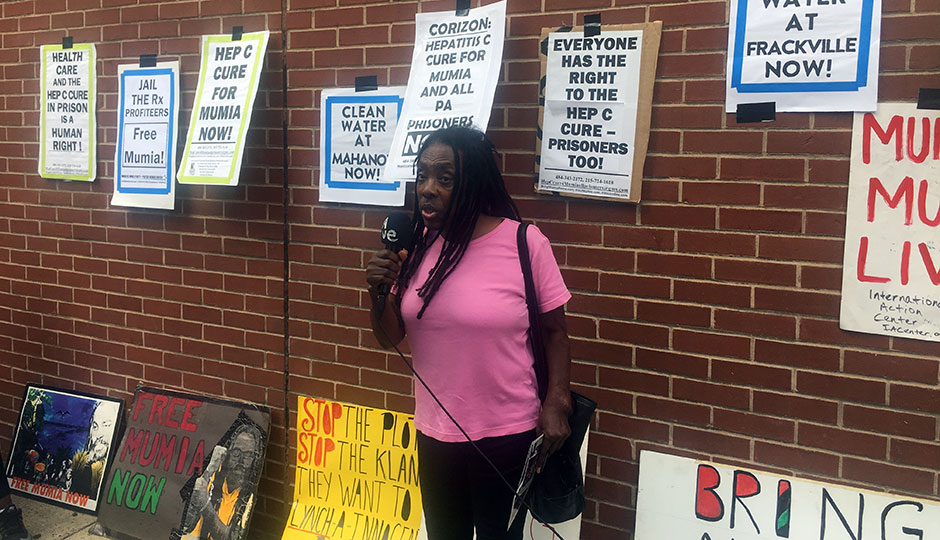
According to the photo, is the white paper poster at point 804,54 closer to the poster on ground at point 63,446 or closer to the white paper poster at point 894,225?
the white paper poster at point 894,225

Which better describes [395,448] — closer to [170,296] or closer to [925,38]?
[170,296]

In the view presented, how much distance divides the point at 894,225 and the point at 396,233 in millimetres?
1788

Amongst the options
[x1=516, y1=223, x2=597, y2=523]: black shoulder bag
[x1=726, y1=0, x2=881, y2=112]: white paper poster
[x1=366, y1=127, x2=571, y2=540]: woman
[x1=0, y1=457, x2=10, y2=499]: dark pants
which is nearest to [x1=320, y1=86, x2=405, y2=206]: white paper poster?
[x1=366, y1=127, x2=571, y2=540]: woman

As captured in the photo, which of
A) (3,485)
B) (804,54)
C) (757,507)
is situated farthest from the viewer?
(3,485)

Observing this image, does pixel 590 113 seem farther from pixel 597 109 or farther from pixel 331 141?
pixel 331 141

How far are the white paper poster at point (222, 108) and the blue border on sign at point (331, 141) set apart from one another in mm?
394

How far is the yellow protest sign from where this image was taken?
11.7ft

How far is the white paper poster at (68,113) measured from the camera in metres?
4.37

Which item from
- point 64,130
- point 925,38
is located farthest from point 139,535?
point 925,38

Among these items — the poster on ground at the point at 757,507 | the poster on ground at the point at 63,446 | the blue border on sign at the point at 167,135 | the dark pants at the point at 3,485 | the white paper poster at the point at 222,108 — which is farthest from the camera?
the poster on ground at the point at 63,446

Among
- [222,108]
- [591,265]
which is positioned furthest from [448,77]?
[222,108]

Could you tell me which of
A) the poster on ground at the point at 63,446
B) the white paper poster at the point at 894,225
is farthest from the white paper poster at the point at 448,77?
the poster on ground at the point at 63,446

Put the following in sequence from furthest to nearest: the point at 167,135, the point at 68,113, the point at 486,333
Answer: the point at 68,113, the point at 167,135, the point at 486,333

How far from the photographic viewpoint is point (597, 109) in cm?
305
